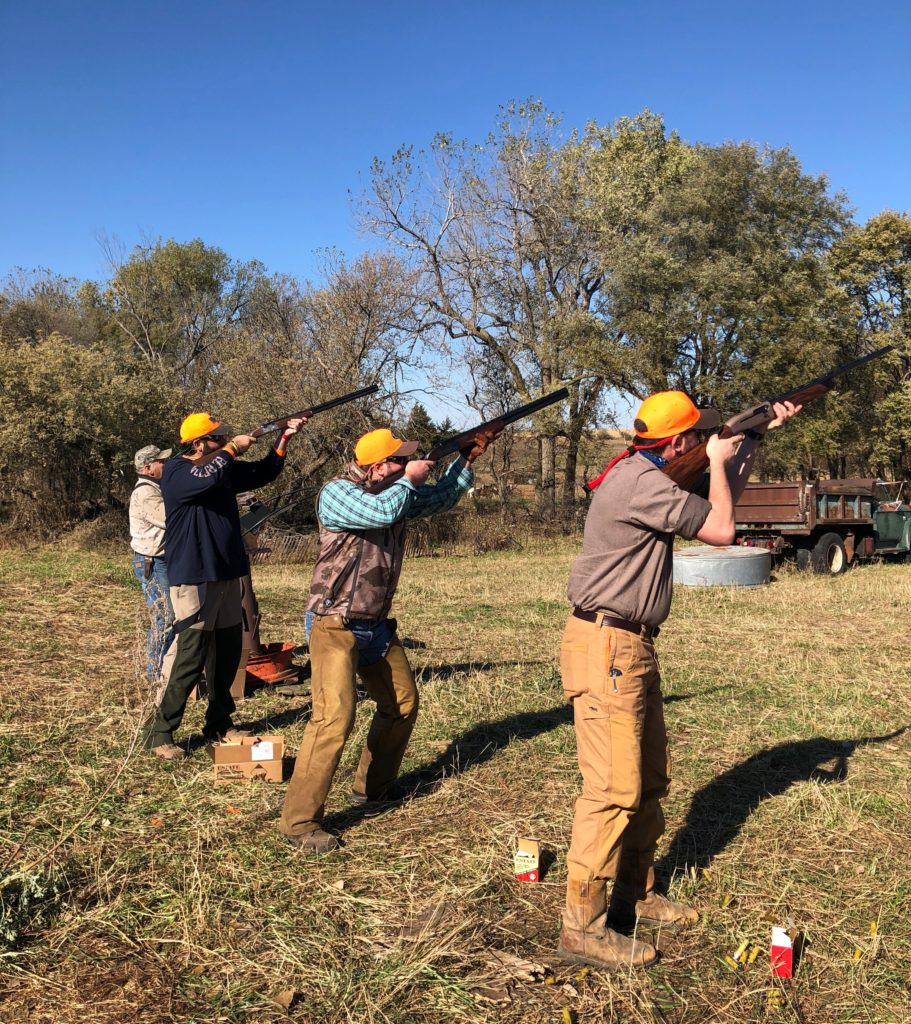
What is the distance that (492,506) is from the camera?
27.5 meters

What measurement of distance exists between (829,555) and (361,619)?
13.7m

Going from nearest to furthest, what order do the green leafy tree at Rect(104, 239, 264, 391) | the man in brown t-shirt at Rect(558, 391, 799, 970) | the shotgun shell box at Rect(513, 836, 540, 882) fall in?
the man in brown t-shirt at Rect(558, 391, 799, 970) < the shotgun shell box at Rect(513, 836, 540, 882) < the green leafy tree at Rect(104, 239, 264, 391)

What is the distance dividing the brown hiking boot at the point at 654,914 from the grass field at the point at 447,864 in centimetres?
7

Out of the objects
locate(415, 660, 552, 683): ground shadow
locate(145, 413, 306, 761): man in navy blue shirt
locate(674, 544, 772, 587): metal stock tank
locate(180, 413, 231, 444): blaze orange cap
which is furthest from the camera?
locate(674, 544, 772, 587): metal stock tank

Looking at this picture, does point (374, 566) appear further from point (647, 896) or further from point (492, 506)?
point (492, 506)

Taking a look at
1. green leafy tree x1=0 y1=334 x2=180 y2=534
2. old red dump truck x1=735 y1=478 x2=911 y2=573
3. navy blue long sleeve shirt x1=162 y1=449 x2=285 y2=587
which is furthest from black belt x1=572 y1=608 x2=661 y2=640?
green leafy tree x1=0 y1=334 x2=180 y2=534

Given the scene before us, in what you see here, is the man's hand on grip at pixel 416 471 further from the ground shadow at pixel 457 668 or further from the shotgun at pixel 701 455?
the ground shadow at pixel 457 668

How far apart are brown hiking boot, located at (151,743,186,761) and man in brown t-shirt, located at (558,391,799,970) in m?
3.00

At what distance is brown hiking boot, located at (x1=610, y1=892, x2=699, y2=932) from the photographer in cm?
362

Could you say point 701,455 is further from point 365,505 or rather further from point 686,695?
point 686,695

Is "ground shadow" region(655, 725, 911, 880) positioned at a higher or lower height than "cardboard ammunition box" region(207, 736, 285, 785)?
lower

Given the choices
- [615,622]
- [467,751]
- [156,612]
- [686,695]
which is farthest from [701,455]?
[156,612]

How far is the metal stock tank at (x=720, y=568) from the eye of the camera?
13750 mm

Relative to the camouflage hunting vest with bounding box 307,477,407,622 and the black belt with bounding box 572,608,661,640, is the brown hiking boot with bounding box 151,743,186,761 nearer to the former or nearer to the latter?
the camouflage hunting vest with bounding box 307,477,407,622
